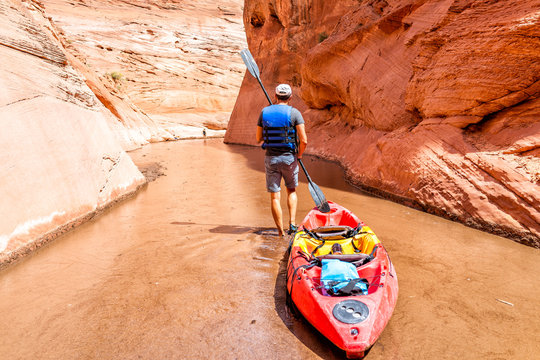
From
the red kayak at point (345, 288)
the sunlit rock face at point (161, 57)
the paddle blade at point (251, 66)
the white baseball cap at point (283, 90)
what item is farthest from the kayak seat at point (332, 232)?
the sunlit rock face at point (161, 57)

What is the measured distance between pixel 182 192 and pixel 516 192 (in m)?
4.87

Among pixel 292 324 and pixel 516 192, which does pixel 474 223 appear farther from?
pixel 292 324

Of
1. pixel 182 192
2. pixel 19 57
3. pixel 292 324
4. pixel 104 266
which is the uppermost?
pixel 19 57

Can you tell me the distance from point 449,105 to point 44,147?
520 centimetres

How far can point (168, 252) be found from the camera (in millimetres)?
3252

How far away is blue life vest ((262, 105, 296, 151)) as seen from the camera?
3342 mm

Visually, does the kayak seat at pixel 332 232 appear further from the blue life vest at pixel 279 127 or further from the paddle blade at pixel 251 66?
the paddle blade at pixel 251 66

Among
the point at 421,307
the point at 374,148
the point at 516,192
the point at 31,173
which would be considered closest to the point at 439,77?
the point at 374,148

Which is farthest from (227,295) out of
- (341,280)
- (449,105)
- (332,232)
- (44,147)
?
(449,105)

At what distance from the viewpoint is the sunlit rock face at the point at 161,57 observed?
21703 millimetres

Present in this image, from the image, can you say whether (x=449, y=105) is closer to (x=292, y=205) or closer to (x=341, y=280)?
(x=292, y=205)

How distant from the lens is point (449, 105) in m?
4.45

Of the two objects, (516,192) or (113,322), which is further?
(516,192)

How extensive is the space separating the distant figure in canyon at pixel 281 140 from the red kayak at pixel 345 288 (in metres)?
0.84
